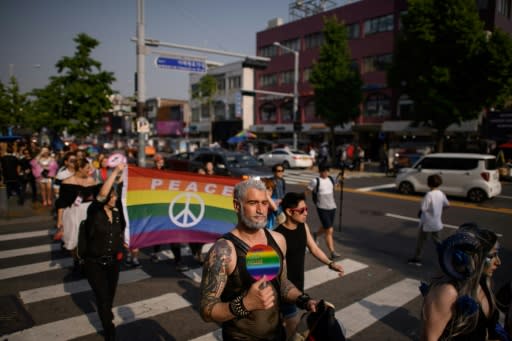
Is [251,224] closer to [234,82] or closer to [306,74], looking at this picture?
[306,74]

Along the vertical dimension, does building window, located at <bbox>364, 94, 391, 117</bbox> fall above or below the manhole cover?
above

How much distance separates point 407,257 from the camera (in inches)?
290

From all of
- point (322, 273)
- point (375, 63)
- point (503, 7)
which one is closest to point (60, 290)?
point (322, 273)

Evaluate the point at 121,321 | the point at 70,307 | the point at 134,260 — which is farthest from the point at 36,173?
the point at 121,321

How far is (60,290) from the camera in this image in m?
5.59

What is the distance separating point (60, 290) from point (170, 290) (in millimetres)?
1778

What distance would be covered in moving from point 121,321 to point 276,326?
3.15m

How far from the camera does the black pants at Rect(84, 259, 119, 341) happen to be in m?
3.82

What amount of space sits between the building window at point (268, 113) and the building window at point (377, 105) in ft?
45.8

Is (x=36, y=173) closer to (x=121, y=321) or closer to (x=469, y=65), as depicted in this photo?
(x=121, y=321)

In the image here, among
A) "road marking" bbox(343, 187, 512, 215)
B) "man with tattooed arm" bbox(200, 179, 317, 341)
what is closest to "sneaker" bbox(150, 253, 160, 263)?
"man with tattooed arm" bbox(200, 179, 317, 341)

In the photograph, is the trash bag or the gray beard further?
the gray beard

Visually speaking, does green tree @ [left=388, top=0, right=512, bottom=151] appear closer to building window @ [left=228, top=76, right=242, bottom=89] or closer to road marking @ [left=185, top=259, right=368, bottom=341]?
road marking @ [left=185, top=259, right=368, bottom=341]

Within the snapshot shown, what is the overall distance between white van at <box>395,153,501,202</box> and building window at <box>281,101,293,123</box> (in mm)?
29618
